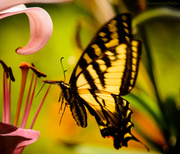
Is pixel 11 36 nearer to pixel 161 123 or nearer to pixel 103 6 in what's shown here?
pixel 103 6

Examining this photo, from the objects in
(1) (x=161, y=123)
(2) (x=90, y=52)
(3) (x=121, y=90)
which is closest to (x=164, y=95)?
(1) (x=161, y=123)

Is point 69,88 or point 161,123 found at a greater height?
point 69,88

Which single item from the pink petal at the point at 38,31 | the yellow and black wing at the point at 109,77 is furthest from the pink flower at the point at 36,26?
the yellow and black wing at the point at 109,77

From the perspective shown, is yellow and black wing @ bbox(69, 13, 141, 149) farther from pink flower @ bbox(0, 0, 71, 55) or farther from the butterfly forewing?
pink flower @ bbox(0, 0, 71, 55)

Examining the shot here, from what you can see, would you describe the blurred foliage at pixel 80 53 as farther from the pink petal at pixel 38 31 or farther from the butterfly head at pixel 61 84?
the pink petal at pixel 38 31

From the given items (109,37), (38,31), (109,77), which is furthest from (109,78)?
(38,31)

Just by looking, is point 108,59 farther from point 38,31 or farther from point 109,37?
point 38,31
